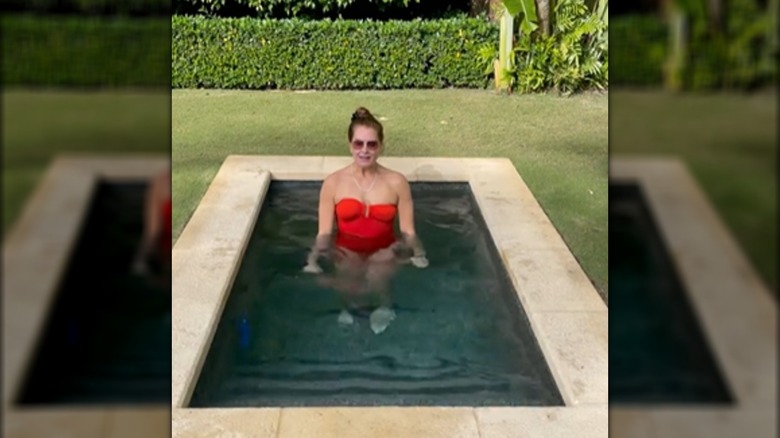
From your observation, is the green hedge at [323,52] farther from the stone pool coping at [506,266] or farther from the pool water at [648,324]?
the pool water at [648,324]

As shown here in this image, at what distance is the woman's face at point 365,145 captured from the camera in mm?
6618

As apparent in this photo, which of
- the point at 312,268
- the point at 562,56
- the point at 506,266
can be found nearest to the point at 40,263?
the point at 506,266

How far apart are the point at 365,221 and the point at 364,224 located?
0.10 feet

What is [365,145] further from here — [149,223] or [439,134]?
[149,223]

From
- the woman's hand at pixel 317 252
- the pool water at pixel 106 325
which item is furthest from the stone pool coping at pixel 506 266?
the pool water at pixel 106 325

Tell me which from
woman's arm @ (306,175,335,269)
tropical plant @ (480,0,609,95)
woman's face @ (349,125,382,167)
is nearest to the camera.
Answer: woman's face @ (349,125,382,167)

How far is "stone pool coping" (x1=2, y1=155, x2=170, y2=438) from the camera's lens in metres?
0.52

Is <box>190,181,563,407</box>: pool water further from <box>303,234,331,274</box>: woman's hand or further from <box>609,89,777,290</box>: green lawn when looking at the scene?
<box>609,89,777,290</box>: green lawn

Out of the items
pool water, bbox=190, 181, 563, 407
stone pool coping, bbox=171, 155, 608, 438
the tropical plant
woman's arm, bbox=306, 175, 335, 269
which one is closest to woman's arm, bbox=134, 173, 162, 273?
stone pool coping, bbox=171, 155, 608, 438

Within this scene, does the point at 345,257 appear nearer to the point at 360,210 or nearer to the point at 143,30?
the point at 360,210

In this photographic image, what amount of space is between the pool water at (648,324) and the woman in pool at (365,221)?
239 inches

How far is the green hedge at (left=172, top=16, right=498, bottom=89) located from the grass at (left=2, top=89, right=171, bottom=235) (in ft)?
46.2

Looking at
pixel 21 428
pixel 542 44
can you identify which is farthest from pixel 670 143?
pixel 542 44

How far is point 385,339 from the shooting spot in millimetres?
5785
